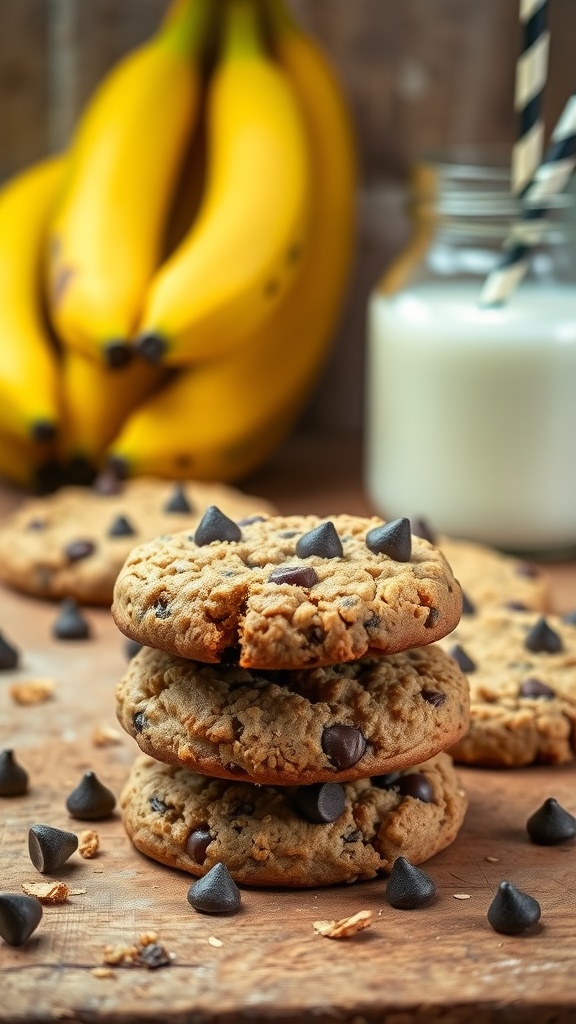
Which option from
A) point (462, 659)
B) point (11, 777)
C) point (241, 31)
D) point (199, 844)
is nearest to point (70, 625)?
point (11, 777)

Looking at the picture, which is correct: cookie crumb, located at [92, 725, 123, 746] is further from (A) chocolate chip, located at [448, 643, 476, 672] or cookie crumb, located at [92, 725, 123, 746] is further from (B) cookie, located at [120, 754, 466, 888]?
(A) chocolate chip, located at [448, 643, 476, 672]

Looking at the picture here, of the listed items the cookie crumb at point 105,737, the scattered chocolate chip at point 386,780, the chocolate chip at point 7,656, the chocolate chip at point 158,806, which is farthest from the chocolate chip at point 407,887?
the chocolate chip at point 7,656

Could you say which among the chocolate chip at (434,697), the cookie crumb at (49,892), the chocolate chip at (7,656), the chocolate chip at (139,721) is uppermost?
the chocolate chip at (434,697)

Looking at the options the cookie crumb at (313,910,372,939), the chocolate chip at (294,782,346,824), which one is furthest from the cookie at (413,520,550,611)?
the cookie crumb at (313,910,372,939)

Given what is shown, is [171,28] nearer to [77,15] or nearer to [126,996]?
[77,15]

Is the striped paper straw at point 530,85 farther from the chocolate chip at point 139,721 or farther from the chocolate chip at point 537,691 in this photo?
the chocolate chip at point 139,721

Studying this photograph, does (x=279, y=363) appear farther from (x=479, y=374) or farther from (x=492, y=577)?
(x=492, y=577)
